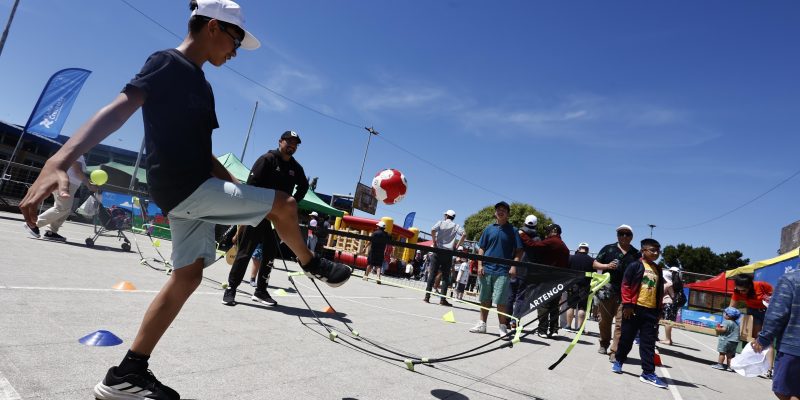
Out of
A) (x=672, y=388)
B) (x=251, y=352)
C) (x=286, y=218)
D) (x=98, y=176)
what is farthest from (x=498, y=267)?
(x=98, y=176)

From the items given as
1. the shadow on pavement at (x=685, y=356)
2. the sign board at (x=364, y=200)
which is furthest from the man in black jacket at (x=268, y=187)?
the sign board at (x=364, y=200)

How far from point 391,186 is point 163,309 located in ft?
30.3

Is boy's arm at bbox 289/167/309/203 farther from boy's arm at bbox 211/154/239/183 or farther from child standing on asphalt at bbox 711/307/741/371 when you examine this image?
child standing on asphalt at bbox 711/307/741/371

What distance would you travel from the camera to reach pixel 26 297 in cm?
347

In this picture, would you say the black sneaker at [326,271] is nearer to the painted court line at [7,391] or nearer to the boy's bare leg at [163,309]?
the boy's bare leg at [163,309]

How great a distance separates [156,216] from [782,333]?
17.2 metres

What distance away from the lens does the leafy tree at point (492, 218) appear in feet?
183

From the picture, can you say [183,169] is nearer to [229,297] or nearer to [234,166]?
[229,297]

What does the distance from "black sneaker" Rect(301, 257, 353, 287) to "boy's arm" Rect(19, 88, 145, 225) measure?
4.17 feet

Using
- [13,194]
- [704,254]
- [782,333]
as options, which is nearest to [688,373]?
[782,333]

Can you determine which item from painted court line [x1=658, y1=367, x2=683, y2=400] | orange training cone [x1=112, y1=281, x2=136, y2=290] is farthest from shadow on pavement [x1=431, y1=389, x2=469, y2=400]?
orange training cone [x1=112, y1=281, x2=136, y2=290]

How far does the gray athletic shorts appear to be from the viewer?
2.08 metres

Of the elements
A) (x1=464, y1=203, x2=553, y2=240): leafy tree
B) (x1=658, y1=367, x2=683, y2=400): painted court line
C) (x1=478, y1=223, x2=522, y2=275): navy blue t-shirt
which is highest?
(x1=464, y1=203, x2=553, y2=240): leafy tree

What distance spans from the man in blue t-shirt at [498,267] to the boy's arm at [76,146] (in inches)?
210
